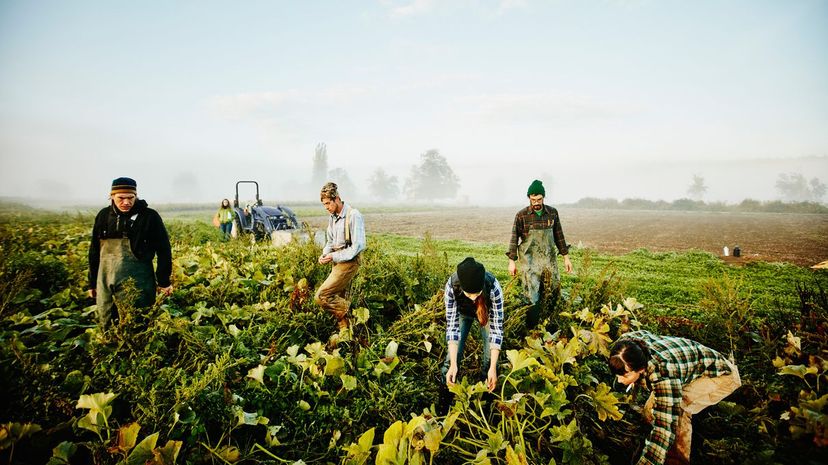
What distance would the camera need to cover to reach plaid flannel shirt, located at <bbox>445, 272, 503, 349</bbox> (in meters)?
2.77

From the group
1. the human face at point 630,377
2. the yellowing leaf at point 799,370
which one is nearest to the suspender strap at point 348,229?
the human face at point 630,377

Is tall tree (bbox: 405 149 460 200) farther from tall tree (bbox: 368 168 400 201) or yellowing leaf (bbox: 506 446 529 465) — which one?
yellowing leaf (bbox: 506 446 529 465)

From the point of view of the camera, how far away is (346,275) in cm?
377

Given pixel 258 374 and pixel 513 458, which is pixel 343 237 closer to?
pixel 258 374

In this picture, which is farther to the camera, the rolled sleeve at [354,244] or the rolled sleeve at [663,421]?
the rolled sleeve at [354,244]

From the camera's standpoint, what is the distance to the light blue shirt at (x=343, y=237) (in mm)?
3658

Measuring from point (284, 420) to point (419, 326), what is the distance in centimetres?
153

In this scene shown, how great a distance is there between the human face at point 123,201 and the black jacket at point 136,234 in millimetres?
44

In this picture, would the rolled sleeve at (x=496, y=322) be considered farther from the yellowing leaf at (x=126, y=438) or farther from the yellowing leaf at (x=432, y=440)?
the yellowing leaf at (x=126, y=438)

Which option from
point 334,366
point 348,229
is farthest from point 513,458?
point 348,229

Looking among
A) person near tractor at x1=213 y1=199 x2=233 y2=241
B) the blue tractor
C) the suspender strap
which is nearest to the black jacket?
the suspender strap

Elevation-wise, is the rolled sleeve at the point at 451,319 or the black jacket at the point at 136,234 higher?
the black jacket at the point at 136,234

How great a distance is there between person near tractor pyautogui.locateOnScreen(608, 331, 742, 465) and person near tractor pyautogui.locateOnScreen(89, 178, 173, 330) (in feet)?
12.2

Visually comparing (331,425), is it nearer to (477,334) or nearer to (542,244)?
(477,334)
